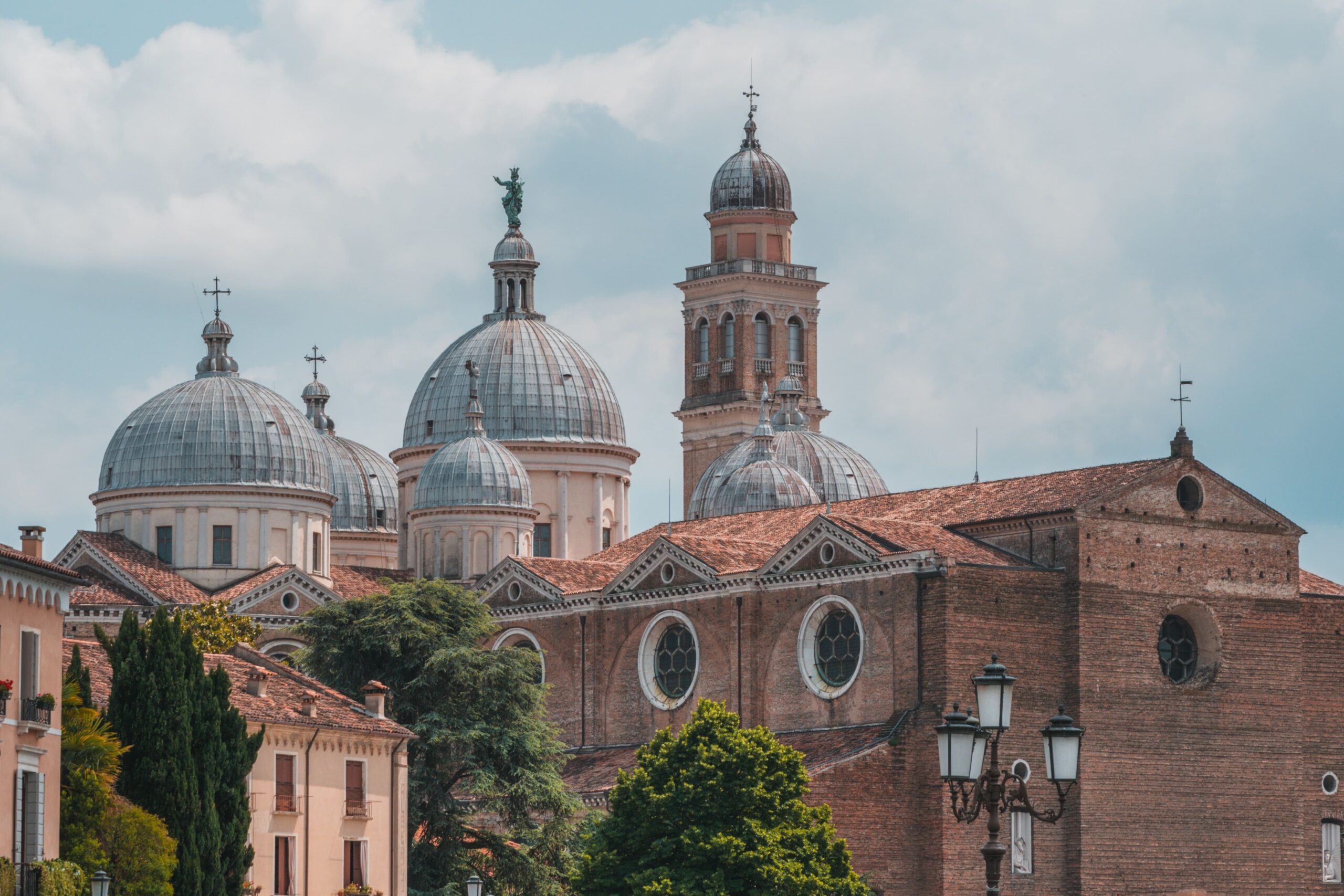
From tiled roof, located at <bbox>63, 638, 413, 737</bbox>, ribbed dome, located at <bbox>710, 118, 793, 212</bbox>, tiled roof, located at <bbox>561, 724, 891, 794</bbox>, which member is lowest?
tiled roof, located at <bbox>561, 724, 891, 794</bbox>

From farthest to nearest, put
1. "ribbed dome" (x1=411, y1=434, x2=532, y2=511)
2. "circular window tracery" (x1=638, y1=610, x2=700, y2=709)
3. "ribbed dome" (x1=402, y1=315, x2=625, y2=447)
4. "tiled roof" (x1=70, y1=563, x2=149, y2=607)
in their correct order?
1. "ribbed dome" (x1=402, y1=315, x2=625, y2=447)
2. "ribbed dome" (x1=411, y1=434, x2=532, y2=511)
3. "tiled roof" (x1=70, y1=563, x2=149, y2=607)
4. "circular window tracery" (x1=638, y1=610, x2=700, y2=709)

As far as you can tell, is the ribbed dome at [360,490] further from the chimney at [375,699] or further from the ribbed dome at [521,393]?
the chimney at [375,699]

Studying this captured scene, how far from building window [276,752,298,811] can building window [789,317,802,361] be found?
58838 millimetres

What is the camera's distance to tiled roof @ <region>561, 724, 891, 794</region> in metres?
58.4

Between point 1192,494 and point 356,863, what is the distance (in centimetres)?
2228

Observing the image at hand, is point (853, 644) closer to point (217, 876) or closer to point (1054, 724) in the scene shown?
point (217, 876)

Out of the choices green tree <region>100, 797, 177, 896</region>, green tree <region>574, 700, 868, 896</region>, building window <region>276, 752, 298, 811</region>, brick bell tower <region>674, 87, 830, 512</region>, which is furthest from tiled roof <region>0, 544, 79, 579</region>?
brick bell tower <region>674, 87, 830, 512</region>

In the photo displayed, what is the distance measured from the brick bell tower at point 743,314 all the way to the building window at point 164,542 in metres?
30.4

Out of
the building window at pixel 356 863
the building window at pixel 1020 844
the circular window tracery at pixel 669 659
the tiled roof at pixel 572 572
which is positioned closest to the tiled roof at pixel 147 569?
the tiled roof at pixel 572 572

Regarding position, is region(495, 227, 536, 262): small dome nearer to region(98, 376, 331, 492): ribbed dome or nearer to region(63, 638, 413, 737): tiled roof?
region(98, 376, 331, 492): ribbed dome

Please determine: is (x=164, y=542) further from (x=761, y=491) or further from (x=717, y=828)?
(x=717, y=828)

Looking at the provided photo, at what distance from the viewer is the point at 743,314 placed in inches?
4070

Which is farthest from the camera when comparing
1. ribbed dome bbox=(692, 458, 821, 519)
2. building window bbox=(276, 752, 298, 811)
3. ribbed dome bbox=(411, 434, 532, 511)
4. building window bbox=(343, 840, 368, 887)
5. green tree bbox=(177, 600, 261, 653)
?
ribbed dome bbox=(692, 458, 821, 519)

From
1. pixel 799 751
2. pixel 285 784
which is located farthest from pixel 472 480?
pixel 285 784
